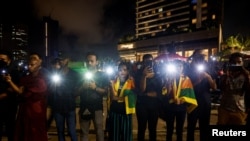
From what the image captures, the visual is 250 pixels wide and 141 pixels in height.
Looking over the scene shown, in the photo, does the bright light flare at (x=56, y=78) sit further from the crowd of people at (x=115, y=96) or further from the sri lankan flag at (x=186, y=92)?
the sri lankan flag at (x=186, y=92)

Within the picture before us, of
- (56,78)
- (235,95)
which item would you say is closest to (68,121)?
(56,78)

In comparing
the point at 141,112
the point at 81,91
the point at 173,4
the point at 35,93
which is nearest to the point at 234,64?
the point at 141,112

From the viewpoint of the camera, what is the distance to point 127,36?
404 ft

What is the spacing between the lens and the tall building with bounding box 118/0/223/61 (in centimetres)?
8194

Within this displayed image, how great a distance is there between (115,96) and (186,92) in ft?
4.74

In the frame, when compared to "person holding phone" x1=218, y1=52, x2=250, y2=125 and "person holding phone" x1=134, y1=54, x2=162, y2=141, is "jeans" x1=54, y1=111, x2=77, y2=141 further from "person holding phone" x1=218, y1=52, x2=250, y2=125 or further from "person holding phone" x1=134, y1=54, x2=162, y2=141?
"person holding phone" x1=218, y1=52, x2=250, y2=125

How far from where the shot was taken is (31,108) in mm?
5109

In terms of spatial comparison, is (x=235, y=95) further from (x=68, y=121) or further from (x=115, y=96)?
(x=68, y=121)

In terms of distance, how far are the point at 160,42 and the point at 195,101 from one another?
95.6m

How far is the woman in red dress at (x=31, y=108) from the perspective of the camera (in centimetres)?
509

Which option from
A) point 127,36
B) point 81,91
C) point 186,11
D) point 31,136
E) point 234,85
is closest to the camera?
point 31,136

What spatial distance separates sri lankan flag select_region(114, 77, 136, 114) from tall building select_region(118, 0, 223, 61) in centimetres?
4683

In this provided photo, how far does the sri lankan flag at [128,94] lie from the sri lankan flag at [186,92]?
935mm

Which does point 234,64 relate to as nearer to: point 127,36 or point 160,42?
point 160,42
